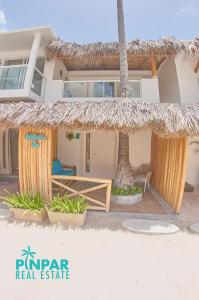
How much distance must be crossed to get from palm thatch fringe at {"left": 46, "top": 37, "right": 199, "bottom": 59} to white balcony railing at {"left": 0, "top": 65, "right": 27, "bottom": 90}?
1.43 metres

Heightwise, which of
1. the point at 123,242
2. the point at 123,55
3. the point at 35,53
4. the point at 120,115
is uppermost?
the point at 35,53

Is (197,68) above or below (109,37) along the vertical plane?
below

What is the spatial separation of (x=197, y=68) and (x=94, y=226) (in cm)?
772

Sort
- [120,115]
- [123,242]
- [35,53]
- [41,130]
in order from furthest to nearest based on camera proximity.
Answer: [35,53]
[41,130]
[120,115]
[123,242]

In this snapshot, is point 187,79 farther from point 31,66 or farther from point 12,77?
point 12,77

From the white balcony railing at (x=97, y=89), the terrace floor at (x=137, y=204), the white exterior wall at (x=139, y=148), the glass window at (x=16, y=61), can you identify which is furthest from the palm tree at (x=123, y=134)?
the glass window at (x=16, y=61)

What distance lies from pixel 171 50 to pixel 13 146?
29.0 ft

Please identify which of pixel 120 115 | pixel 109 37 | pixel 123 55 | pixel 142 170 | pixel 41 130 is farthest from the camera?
pixel 142 170

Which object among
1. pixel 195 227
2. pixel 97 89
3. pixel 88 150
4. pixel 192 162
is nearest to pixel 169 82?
pixel 97 89

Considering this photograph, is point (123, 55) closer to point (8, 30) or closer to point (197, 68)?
point (197, 68)

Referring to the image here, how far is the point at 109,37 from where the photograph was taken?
25.1 ft

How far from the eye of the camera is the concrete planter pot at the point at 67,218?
436 centimetres

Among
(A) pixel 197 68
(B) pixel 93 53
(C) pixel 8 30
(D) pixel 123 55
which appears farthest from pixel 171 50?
(C) pixel 8 30

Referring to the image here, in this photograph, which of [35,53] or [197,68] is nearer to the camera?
[35,53]
